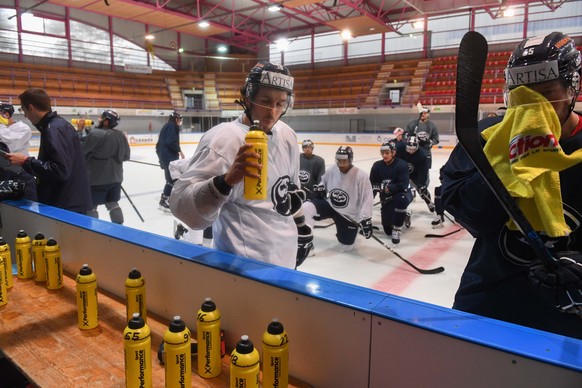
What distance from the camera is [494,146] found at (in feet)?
3.37

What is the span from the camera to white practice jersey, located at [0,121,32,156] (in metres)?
4.44

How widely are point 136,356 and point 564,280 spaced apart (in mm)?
1006

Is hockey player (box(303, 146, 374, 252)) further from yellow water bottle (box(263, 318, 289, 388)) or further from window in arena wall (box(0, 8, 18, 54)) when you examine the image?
window in arena wall (box(0, 8, 18, 54))

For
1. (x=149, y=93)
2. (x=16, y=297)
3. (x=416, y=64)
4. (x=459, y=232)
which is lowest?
(x=459, y=232)

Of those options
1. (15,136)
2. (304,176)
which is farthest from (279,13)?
(15,136)

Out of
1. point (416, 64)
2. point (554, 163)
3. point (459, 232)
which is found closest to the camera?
point (554, 163)

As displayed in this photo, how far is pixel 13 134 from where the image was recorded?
14.8 ft

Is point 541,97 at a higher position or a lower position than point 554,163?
higher

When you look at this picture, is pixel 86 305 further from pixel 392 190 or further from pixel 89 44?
pixel 89 44

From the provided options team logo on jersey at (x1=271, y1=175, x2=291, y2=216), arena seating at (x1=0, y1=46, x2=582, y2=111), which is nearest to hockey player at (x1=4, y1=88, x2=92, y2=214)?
team logo on jersey at (x1=271, y1=175, x2=291, y2=216)

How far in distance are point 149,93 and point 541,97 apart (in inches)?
902

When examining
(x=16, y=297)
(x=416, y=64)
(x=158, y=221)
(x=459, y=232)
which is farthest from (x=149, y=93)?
(x=16, y=297)

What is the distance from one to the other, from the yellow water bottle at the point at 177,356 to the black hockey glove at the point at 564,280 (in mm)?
835

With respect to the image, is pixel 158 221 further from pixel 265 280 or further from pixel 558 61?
pixel 558 61
